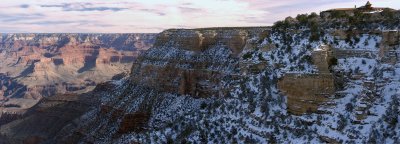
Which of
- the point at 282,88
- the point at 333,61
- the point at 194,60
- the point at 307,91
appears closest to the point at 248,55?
the point at 282,88

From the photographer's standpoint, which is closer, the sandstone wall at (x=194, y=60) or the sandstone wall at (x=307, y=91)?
the sandstone wall at (x=307, y=91)

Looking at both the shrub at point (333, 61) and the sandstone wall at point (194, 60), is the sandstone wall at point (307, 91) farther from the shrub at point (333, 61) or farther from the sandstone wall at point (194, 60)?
the sandstone wall at point (194, 60)

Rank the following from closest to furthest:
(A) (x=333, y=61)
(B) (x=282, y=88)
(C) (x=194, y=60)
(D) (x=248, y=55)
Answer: (A) (x=333, y=61) → (B) (x=282, y=88) → (D) (x=248, y=55) → (C) (x=194, y=60)

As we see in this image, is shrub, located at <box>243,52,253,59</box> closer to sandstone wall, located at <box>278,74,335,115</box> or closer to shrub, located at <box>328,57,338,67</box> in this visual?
sandstone wall, located at <box>278,74,335,115</box>

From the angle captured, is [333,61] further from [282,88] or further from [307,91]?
[282,88]

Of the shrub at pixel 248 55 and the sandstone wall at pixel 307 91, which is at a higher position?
the shrub at pixel 248 55

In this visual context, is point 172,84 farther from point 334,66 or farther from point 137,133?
point 334,66

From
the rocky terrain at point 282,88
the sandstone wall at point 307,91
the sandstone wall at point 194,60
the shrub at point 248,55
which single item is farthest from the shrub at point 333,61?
the sandstone wall at point 194,60

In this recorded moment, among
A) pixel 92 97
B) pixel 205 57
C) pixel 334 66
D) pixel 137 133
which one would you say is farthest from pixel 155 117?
pixel 92 97
